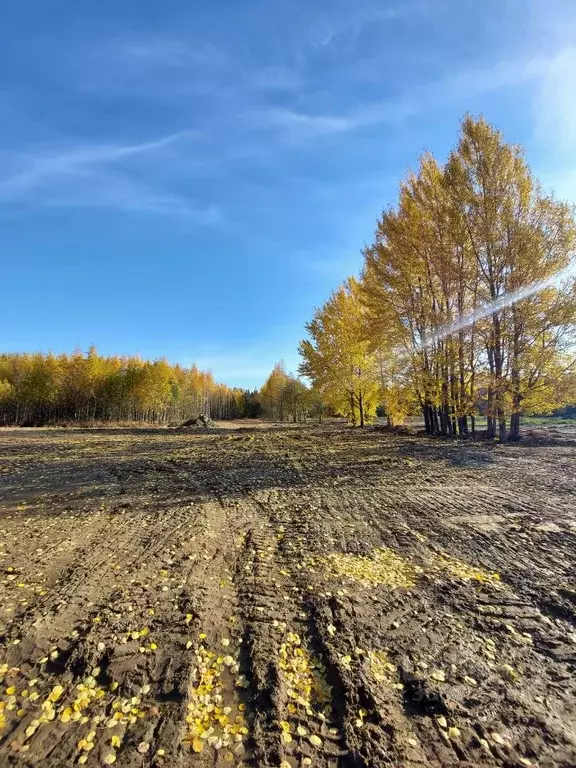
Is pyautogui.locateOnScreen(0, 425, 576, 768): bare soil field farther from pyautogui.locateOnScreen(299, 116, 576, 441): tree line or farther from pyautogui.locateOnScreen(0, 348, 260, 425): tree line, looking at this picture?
pyautogui.locateOnScreen(0, 348, 260, 425): tree line

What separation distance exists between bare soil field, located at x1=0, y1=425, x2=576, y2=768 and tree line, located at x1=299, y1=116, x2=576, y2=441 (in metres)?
9.78

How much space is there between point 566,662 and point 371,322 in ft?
64.9

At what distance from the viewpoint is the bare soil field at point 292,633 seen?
2.80 meters

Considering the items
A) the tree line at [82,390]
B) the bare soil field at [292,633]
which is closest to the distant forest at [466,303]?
the bare soil field at [292,633]

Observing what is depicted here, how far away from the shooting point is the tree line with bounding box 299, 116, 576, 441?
16.3 metres

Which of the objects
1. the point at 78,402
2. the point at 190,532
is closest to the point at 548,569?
the point at 190,532

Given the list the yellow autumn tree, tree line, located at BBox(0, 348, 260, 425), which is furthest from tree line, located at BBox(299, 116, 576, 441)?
tree line, located at BBox(0, 348, 260, 425)

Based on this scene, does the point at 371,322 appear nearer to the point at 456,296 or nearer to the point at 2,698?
the point at 456,296

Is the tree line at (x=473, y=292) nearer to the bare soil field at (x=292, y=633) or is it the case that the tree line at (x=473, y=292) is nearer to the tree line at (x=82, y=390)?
the bare soil field at (x=292, y=633)

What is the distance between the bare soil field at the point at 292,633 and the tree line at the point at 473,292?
9.78 metres

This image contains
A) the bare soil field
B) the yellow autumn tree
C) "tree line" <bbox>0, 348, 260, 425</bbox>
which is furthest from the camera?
"tree line" <bbox>0, 348, 260, 425</bbox>

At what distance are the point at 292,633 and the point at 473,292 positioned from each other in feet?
62.3

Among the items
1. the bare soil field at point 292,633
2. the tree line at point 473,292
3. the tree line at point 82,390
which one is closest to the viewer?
the bare soil field at point 292,633

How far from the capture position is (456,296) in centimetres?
2069
